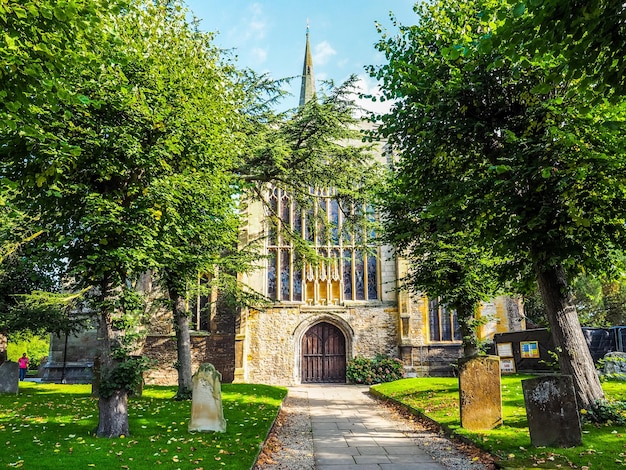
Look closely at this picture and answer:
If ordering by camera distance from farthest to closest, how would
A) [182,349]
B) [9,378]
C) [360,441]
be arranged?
[9,378], [182,349], [360,441]

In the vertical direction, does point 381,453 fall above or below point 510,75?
below

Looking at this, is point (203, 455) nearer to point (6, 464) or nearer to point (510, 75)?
point (6, 464)

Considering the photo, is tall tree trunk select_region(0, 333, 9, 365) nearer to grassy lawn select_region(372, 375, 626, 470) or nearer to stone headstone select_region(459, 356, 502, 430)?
grassy lawn select_region(372, 375, 626, 470)

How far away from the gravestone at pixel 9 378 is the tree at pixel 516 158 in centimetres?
1470

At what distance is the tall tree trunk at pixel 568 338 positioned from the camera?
7949 millimetres

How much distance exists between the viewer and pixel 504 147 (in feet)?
26.5

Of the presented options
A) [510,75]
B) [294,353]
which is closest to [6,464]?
[510,75]

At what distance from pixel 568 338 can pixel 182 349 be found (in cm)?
1052

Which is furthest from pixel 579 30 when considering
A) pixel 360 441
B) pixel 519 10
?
pixel 360 441

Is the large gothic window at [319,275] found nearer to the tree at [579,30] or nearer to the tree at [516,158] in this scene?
the tree at [516,158]

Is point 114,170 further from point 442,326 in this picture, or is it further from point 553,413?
point 442,326

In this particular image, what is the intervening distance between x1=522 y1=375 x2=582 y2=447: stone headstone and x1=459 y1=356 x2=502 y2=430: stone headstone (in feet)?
5.44

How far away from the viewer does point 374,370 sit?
21.4m

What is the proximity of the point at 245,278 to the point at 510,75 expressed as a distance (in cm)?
1674
